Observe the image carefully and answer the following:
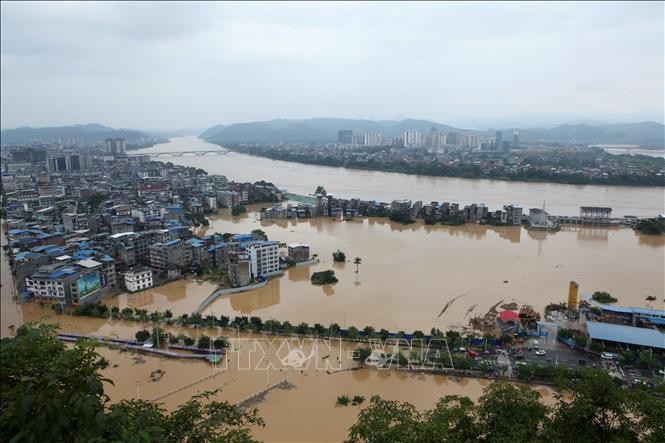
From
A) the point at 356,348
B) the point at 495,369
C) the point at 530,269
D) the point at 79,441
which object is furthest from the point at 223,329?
the point at 530,269

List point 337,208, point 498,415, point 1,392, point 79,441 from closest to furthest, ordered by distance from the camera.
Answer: point 79,441 < point 1,392 < point 498,415 < point 337,208

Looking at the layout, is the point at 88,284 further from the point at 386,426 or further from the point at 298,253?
the point at 386,426

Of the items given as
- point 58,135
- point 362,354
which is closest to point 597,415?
point 362,354

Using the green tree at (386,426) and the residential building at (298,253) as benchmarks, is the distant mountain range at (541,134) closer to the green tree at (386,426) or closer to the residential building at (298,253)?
the residential building at (298,253)

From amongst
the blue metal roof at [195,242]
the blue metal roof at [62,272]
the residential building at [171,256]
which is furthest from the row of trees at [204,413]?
the blue metal roof at [195,242]

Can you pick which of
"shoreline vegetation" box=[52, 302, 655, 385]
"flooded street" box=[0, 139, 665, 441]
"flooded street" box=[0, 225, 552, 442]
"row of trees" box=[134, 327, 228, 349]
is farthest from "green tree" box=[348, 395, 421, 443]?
"row of trees" box=[134, 327, 228, 349]

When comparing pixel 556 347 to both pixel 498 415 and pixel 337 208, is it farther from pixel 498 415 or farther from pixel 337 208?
pixel 337 208
